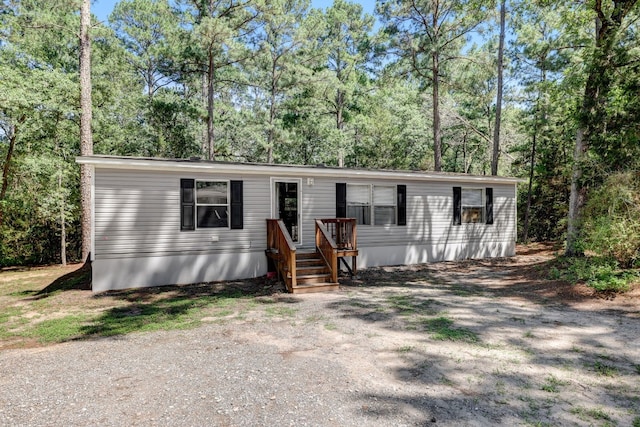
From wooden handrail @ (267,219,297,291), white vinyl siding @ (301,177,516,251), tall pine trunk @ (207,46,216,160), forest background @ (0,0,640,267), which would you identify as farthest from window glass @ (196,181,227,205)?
tall pine trunk @ (207,46,216,160)

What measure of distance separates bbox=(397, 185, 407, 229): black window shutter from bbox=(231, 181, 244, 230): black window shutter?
4.62m

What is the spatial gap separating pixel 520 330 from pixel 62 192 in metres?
14.0

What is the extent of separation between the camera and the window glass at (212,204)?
8.73 m

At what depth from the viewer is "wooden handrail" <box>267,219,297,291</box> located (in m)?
7.68

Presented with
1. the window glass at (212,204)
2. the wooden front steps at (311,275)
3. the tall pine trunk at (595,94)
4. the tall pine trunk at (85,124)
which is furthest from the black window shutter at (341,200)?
the tall pine trunk at (85,124)

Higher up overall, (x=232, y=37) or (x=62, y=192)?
(x=232, y=37)

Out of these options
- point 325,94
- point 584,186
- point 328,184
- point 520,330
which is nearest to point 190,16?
point 325,94

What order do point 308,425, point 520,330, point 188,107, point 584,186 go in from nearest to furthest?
point 308,425 → point 520,330 → point 584,186 → point 188,107

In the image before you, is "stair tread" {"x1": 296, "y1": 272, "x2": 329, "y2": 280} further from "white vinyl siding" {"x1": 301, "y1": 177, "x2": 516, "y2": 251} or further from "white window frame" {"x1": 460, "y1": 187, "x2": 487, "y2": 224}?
"white window frame" {"x1": 460, "y1": 187, "x2": 487, "y2": 224}

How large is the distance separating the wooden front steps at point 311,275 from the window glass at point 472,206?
5834 millimetres

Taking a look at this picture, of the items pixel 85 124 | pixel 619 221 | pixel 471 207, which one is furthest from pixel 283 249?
pixel 85 124

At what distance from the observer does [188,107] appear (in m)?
16.9

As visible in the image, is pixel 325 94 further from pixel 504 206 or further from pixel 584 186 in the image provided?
pixel 584 186

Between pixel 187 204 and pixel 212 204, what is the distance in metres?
0.57
